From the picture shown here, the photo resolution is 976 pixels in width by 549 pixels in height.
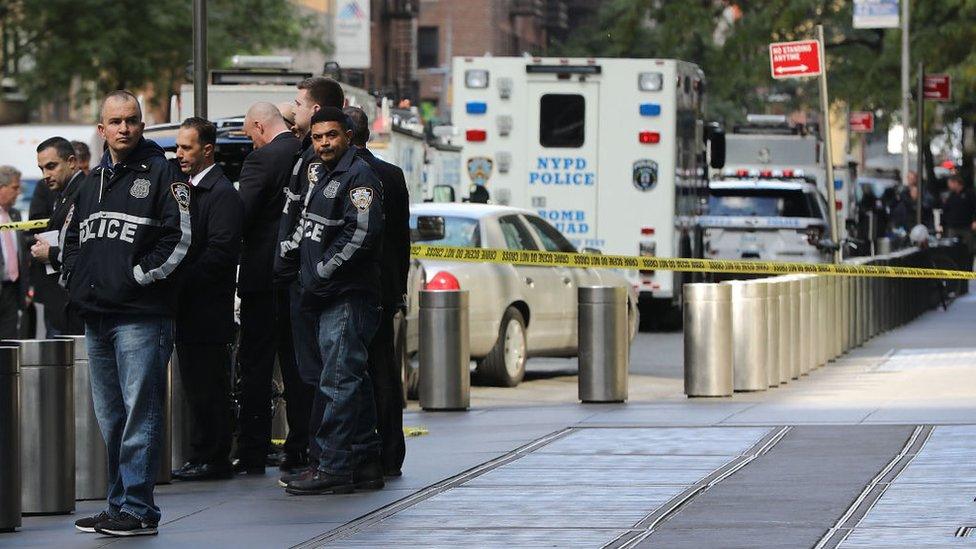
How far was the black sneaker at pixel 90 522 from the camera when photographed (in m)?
9.04

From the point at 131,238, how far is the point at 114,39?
104 ft

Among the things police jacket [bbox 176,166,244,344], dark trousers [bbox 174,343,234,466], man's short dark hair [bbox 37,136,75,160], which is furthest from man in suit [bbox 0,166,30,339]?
police jacket [bbox 176,166,244,344]

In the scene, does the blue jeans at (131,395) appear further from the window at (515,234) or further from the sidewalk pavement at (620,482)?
the window at (515,234)

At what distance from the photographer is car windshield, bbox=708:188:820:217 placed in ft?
89.0

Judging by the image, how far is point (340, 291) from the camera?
10023 millimetres

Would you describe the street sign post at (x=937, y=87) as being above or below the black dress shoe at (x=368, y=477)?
above

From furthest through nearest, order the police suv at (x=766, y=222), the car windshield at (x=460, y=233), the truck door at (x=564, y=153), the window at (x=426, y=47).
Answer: the window at (x=426, y=47) < the police suv at (x=766, y=222) < the truck door at (x=564, y=153) < the car windshield at (x=460, y=233)

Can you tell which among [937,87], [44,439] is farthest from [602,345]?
[937,87]

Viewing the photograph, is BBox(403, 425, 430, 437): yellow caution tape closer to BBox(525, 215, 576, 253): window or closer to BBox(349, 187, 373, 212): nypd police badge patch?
BBox(349, 187, 373, 212): nypd police badge patch

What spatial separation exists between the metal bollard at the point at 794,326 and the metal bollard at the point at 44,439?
835 cm

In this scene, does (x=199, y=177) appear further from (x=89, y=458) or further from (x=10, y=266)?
(x=10, y=266)

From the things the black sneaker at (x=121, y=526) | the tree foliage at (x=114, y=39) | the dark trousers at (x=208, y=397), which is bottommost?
the black sneaker at (x=121, y=526)

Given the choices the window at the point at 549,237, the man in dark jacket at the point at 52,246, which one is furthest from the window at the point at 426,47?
the man in dark jacket at the point at 52,246

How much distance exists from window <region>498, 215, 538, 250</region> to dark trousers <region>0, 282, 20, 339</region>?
4.17 m
